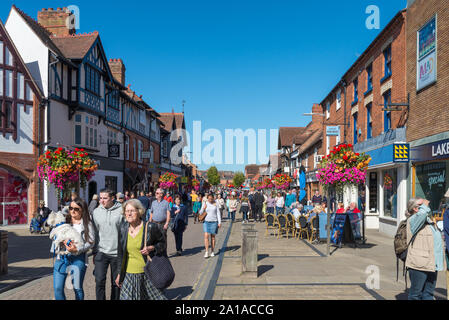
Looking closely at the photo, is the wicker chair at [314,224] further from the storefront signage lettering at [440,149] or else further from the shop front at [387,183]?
the storefront signage lettering at [440,149]

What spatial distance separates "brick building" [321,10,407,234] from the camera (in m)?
15.4

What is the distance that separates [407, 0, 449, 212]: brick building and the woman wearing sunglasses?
10409 millimetres

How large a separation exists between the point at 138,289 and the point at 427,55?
1263cm

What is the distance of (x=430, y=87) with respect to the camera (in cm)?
1310

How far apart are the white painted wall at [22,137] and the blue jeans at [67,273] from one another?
15.5 m

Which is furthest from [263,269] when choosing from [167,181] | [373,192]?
[167,181]

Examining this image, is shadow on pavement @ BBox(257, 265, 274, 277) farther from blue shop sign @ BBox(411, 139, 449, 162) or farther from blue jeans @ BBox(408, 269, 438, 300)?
blue shop sign @ BBox(411, 139, 449, 162)

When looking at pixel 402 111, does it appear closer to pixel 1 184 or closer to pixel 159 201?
pixel 159 201

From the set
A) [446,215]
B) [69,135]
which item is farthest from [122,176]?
[446,215]

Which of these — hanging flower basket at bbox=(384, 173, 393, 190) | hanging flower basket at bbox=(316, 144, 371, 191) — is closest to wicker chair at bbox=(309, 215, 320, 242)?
hanging flower basket at bbox=(316, 144, 371, 191)

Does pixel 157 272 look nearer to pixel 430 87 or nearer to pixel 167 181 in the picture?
pixel 430 87

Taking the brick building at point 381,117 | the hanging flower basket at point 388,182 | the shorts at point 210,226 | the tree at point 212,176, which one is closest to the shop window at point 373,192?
the brick building at point 381,117

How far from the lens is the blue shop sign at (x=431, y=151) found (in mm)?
11742

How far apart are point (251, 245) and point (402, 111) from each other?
9.91 metres
